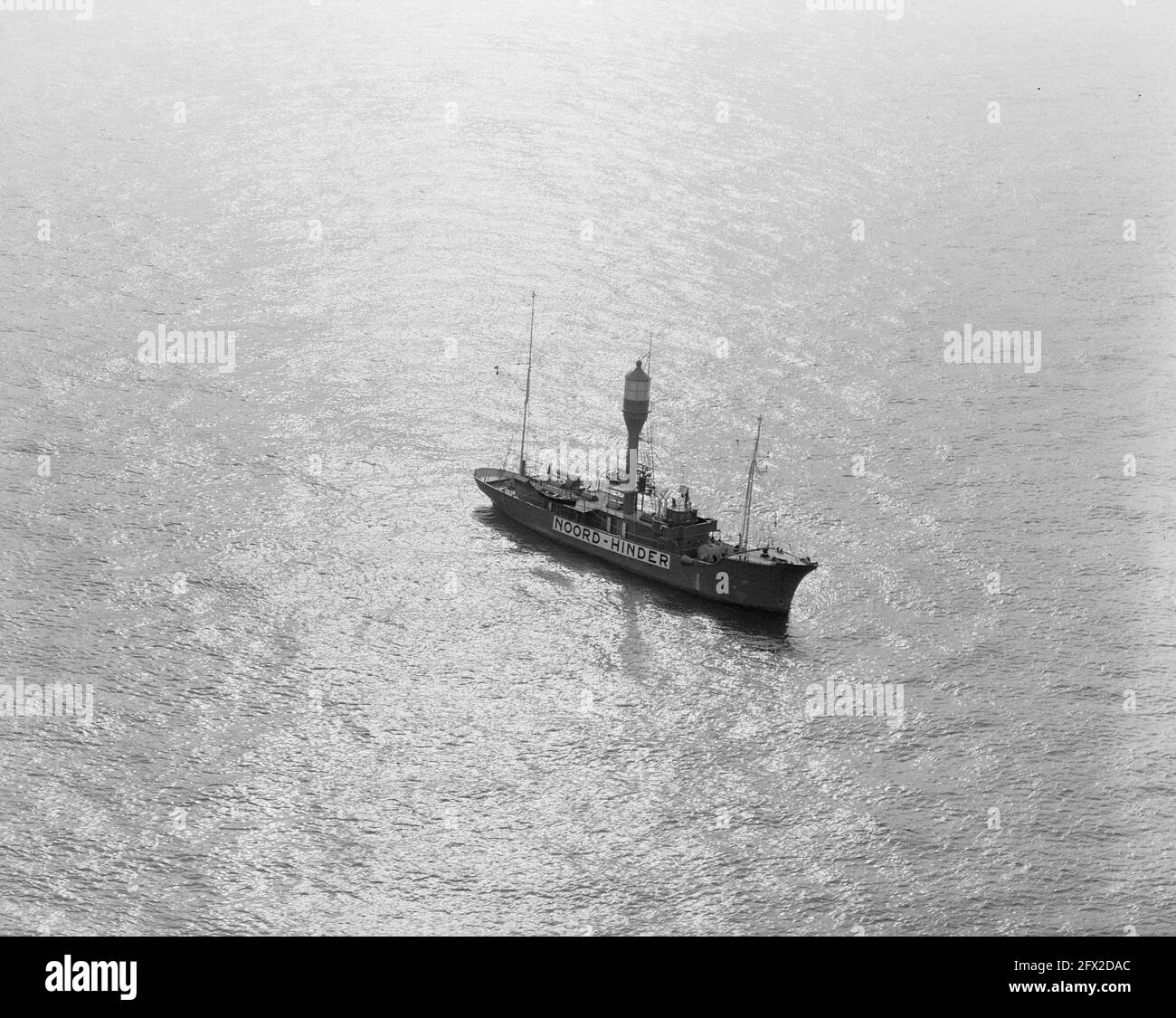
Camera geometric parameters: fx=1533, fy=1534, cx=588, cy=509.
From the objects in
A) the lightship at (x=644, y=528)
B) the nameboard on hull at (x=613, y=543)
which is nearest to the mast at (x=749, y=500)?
the lightship at (x=644, y=528)

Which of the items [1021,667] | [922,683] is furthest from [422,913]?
[1021,667]

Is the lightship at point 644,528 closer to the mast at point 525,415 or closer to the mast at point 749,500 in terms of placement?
the mast at point 749,500

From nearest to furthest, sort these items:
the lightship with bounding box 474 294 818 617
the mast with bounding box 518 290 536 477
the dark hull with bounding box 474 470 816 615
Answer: the dark hull with bounding box 474 470 816 615, the lightship with bounding box 474 294 818 617, the mast with bounding box 518 290 536 477

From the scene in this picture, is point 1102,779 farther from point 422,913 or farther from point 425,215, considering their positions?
point 425,215

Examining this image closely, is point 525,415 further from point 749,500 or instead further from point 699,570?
point 699,570

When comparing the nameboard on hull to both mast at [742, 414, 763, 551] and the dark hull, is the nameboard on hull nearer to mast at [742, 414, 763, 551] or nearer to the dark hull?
the dark hull

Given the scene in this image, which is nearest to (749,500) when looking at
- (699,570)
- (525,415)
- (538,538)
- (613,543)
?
(699,570)

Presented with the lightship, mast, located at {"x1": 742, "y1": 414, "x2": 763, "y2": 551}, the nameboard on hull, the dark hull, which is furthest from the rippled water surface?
the nameboard on hull
